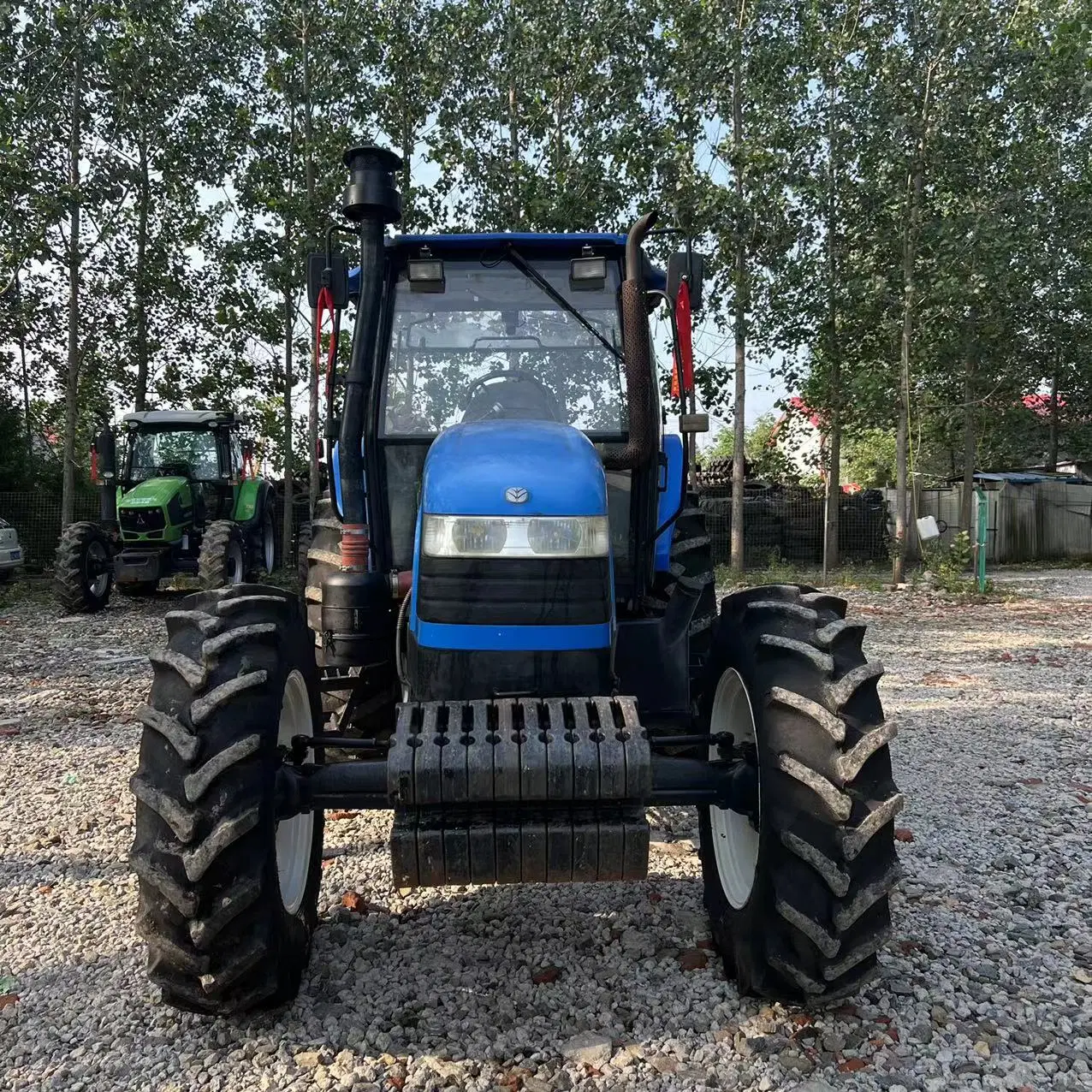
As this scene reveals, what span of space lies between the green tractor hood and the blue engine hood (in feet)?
32.0

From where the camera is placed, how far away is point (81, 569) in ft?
35.4

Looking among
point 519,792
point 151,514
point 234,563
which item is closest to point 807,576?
point 234,563

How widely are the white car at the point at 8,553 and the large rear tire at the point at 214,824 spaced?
42.8ft

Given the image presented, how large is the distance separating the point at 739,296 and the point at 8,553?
11938 millimetres

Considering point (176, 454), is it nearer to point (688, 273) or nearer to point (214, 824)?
point (688, 273)

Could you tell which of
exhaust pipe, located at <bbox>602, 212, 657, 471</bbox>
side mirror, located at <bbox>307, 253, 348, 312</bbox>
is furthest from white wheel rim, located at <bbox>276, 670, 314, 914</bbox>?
side mirror, located at <bbox>307, 253, 348, 312</bbox>

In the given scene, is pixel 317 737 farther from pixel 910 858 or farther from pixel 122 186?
pixel 122 186

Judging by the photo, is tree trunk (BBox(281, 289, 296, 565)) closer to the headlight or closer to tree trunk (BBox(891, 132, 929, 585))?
tree trunk (BBox(891, 132, 929, 585))

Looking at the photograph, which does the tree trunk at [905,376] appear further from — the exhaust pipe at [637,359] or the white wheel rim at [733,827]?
the white wheel rim at [733,827]

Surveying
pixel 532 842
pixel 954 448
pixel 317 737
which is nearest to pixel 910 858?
pixel 532 842

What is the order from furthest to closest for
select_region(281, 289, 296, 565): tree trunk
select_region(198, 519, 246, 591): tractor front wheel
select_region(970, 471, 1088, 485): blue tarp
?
select_region(970, 471, 1088, 485): blue tarp < select_region(281, 289, 296, 565): tree trunk < select_region(198, 519, 246, 591): tractor front wheel

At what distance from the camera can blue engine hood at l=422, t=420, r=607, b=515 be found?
8.20 feet

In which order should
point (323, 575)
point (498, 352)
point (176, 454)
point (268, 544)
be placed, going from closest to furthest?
point (498, 352)
point (323, 575)
point (176, 454)
point (268, 544)

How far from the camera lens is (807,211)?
14.7 metres
